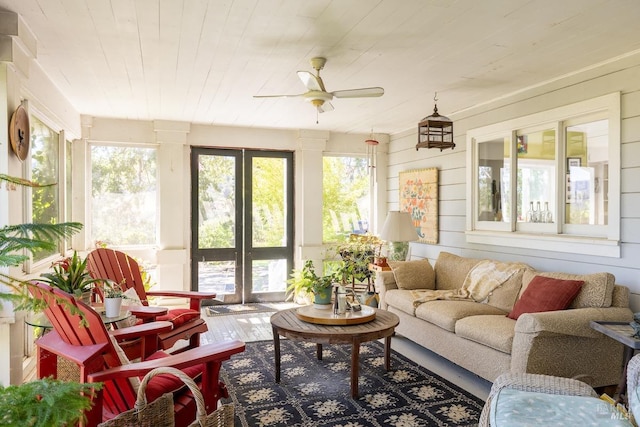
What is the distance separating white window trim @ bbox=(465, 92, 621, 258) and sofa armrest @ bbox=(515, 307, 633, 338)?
55 centimetres

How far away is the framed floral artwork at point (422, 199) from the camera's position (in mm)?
5590

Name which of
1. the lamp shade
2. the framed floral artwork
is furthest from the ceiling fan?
the framed floral artwork

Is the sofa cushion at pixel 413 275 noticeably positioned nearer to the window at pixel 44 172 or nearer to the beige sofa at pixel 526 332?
the beige sofa at pixel 526 332

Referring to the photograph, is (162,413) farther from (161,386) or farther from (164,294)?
(164,294)

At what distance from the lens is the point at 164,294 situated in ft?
12.6

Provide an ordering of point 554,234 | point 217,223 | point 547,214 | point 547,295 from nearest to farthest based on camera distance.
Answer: point 547,295 < point 554,234 < point 547,214 < point 217,223

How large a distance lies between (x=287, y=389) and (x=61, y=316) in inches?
66.9

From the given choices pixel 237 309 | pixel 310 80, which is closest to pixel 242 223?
pixel 237 309

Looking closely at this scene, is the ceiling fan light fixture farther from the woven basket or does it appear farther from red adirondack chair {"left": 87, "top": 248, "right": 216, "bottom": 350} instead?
the woven basket

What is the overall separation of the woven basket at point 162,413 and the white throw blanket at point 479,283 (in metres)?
2.69

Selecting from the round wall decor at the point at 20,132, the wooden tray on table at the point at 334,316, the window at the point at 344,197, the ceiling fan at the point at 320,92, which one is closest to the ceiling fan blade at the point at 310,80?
the ceiling fan at the point at 320,92

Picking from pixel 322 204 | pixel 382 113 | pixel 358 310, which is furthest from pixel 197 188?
pixel 358 310

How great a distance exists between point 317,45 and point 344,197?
3.75 meters

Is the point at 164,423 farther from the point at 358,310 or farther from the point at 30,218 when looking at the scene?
the point at 30,218
